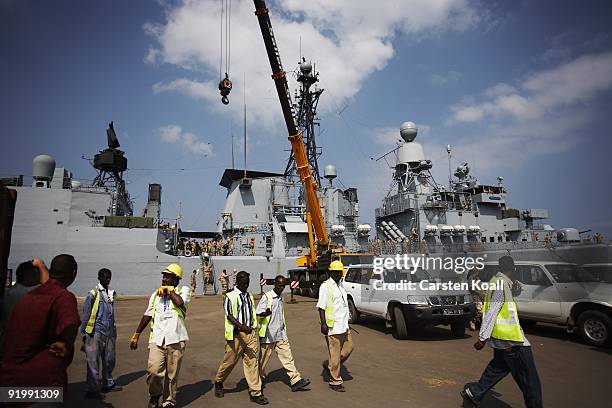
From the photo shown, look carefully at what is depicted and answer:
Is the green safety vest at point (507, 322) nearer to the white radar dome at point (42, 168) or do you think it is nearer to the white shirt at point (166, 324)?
the white shirt at point (166, 324)

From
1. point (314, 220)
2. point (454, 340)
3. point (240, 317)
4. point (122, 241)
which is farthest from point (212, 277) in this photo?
point (240, 317)

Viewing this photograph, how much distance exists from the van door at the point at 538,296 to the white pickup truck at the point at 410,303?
1.43 metres

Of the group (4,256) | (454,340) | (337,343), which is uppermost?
(4,256)

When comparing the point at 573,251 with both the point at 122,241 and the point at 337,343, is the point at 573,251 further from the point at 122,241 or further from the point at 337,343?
the point at 122,241

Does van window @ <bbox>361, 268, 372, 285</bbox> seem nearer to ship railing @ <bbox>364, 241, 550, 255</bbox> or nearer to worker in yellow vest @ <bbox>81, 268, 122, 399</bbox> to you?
worker in yellow vest @ <bbox>81, 268, 122, 399</bbox>

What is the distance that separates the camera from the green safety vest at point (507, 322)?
12.6ft

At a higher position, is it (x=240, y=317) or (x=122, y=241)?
(x=122, y=241)

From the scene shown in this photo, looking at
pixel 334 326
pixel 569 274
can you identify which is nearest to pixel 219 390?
pixel 334 326

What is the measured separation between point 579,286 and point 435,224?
2152 centimetres

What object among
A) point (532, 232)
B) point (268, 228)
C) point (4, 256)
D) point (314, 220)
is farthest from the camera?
point (532, 232)

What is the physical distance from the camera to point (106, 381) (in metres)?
4.89

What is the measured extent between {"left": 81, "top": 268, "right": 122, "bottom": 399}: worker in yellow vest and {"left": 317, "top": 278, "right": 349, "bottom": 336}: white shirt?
10.1 feet

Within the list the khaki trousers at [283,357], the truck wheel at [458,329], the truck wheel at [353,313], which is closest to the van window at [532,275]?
the truck wheel at [458,329]

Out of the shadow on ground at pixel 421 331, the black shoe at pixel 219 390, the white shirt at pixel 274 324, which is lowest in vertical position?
the shadow on ground at pixel 421 331
